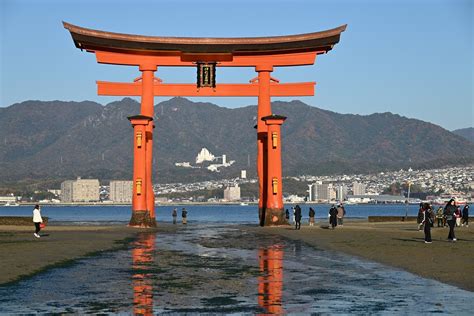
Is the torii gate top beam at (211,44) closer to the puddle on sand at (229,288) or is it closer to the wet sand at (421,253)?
the wet sand at (421,253)

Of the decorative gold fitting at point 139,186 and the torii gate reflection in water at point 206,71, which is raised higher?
the torii gate reflection in water at point 206,71

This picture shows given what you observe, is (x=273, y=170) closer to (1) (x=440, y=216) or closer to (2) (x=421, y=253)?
(1) (x=440, y=216)

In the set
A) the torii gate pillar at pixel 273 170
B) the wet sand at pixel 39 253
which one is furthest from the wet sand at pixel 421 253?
the torii gate pillar at pixel 273 170

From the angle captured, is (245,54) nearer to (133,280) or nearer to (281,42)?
(281,42)

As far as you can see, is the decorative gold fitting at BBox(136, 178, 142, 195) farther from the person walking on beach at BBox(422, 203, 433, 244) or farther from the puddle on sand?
the puddle on sand

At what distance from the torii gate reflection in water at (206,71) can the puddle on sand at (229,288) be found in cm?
2346

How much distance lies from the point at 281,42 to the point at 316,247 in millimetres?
19584

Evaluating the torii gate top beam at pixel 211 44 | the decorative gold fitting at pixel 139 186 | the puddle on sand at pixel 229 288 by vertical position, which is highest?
the torii gate top beam at pixel 211 44

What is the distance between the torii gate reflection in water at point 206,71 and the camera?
156 ft

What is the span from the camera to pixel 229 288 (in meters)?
16.6

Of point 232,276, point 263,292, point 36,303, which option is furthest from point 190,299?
point 232,276

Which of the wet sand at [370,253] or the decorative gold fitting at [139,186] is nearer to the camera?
the wet sand at [370,253]

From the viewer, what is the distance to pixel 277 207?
49.6 m

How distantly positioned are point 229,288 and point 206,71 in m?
33.7
